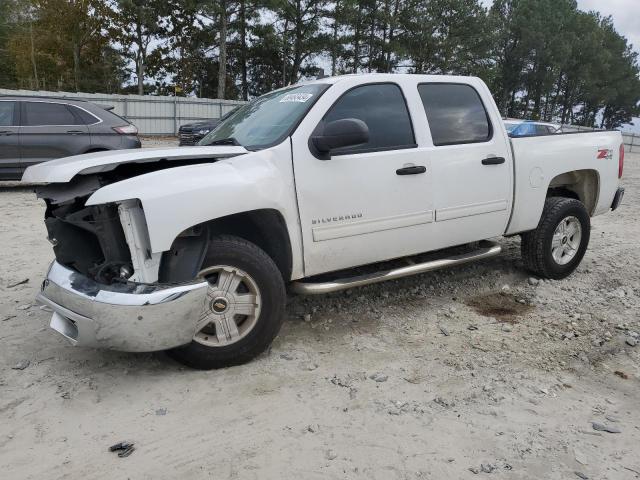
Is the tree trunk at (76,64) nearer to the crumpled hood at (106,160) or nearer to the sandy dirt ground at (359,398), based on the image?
the sandy dirt ground at (359,398)

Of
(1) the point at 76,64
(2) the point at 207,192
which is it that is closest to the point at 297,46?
(1) the point at 76,64

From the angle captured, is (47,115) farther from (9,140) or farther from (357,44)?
(357,44)

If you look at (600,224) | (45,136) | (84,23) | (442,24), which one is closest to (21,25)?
(84,23)

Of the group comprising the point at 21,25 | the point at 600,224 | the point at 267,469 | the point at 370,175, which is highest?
the point at 21,25

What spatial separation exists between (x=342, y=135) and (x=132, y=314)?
1.63 meters

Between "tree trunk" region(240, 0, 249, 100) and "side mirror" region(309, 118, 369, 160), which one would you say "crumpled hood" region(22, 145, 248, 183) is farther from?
"tree trunk" region(240, 0, 249, 100)

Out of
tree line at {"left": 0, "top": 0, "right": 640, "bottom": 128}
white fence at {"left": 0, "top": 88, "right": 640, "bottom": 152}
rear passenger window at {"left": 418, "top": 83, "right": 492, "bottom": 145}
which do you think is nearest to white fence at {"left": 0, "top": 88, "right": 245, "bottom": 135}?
white fence at {"left": 0, "top": 88, "right": 640, "bottom": 152}

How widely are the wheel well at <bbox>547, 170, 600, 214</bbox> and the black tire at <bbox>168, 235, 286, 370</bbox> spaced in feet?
11.1

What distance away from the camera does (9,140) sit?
8.99m

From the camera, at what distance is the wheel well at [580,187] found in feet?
17.4

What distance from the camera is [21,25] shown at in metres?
35.2

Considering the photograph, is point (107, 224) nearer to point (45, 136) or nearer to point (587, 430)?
point (587, 430)

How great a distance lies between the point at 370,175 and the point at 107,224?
69.3 inches

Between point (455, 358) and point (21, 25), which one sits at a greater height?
point (21, 25)
